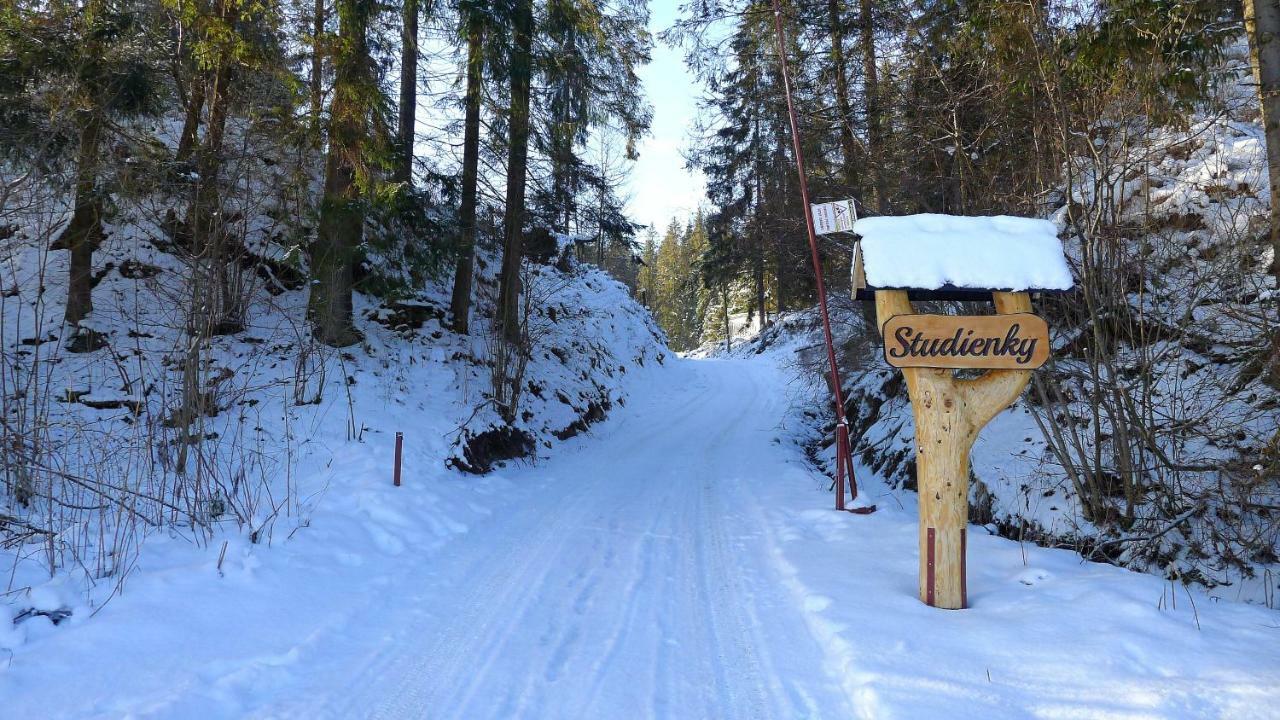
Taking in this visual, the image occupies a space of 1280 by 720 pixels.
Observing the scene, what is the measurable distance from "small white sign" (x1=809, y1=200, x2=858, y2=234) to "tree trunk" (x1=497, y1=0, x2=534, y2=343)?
20.2ft

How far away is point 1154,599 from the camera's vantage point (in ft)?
13.8

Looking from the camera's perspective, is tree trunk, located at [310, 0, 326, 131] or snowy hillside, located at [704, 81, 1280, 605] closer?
snowy hillside, located at [704, 81, 1280, 605]

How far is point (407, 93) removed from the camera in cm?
1196

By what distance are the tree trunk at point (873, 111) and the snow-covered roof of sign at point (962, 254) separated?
17.9 feet

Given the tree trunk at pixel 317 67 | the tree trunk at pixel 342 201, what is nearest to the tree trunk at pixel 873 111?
the tree trunk at pixel 342 201

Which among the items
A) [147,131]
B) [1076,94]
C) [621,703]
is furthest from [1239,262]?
[147,131]

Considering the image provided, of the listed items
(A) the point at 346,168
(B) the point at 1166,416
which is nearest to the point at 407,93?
(A) the point at 346,168

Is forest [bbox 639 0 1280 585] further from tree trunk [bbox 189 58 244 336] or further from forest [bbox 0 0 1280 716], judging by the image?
tree trunk [bbox 189 58 244 336]

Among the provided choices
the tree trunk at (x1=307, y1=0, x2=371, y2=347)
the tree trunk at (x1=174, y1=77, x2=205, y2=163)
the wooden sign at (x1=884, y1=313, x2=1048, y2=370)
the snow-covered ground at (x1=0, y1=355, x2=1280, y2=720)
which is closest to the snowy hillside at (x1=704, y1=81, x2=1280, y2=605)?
the snow-covered ground at (x1=0, y1=355, x2=1280, y2=720)

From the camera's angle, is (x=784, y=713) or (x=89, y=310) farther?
(x=89, y=310)

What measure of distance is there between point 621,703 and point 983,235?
13.0 ft

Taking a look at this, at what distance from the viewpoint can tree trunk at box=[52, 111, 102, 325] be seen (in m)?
8.20

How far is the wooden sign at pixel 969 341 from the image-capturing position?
4.23 meters

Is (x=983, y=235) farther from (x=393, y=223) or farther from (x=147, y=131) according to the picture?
(x=147, y=131)
